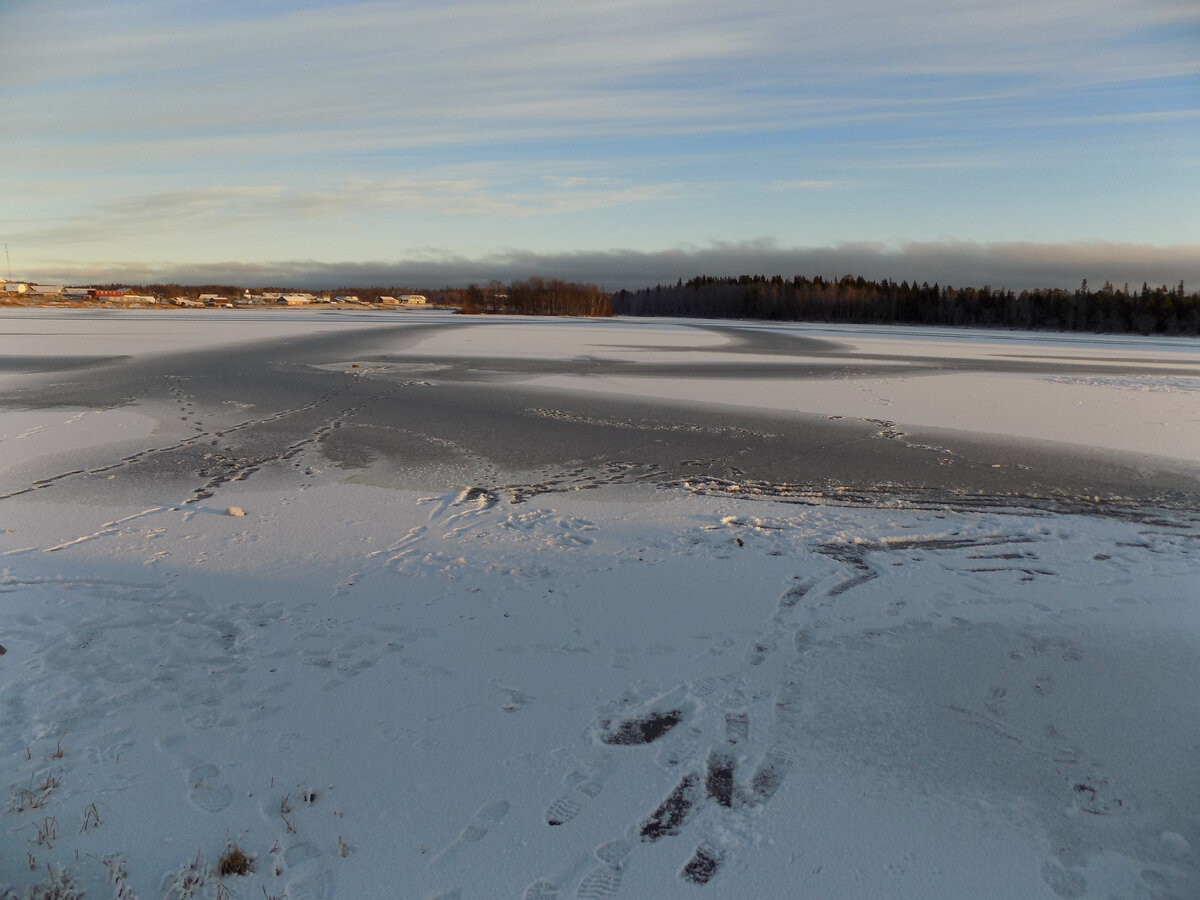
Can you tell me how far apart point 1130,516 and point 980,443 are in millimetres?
3475

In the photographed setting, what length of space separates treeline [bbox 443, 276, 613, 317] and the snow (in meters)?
91.9

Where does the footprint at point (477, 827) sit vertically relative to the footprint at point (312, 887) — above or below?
above

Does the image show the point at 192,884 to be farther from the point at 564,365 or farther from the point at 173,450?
the point at 564,365

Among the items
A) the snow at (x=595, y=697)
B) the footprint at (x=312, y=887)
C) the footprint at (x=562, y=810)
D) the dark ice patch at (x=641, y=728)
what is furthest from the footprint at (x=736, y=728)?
the footprint at (x=312, y=887)

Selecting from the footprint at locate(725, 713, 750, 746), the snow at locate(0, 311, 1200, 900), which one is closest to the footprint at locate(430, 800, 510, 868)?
the snow at locate(0, 311, 1200, 900)

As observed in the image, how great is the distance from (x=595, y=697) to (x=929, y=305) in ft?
329

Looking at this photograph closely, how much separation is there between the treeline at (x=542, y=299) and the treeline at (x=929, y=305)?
1793cm

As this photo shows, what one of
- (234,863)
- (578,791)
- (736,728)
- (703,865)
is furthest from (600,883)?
(234,863)

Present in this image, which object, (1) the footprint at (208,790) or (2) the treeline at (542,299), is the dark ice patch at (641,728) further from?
(2) the treeline at (542,299)

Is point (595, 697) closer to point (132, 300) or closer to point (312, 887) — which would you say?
point (312, 887)

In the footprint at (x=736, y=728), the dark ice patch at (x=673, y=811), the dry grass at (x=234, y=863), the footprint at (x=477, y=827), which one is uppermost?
the footprint at (x=736, y=728)

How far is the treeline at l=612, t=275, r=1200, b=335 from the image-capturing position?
245ft

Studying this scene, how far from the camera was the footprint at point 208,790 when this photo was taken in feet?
10.1

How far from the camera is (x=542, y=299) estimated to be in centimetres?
10288
